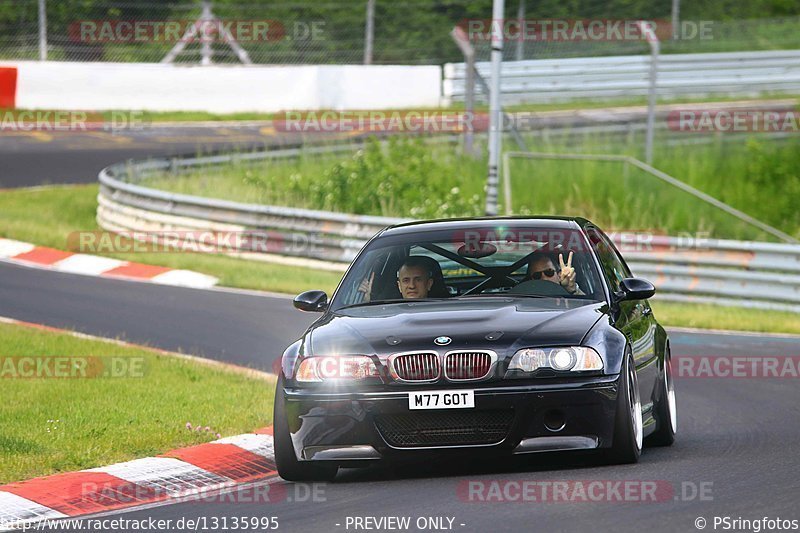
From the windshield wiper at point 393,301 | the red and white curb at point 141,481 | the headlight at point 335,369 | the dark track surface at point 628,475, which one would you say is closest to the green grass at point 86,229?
the dark track surface at point 628,475

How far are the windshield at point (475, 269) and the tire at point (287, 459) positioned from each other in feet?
3.54

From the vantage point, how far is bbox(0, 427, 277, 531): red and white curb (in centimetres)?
760

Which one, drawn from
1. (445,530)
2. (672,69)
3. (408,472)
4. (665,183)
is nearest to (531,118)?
(672,69)

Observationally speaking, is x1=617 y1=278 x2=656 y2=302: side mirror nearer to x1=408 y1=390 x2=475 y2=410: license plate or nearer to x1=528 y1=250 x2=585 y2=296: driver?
x1=528 y1=250 x2=585 y2=296: driver

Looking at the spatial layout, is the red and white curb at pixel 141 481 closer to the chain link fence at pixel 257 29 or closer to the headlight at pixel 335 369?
the headlight at pixel 335 369

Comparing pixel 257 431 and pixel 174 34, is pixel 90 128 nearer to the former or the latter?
pixel 174 34

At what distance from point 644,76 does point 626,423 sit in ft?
67.4

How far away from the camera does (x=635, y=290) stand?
8.80 meters

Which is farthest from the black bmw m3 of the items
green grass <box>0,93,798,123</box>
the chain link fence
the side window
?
the chain link fence

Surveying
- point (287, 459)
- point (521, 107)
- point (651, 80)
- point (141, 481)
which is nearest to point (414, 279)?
point (287, 459)

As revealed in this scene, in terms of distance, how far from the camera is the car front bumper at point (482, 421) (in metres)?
7.62

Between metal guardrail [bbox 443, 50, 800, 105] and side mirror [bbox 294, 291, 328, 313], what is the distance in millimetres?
18054

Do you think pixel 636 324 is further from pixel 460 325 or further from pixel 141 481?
pixel 141 481

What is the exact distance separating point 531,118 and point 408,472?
21424mm
